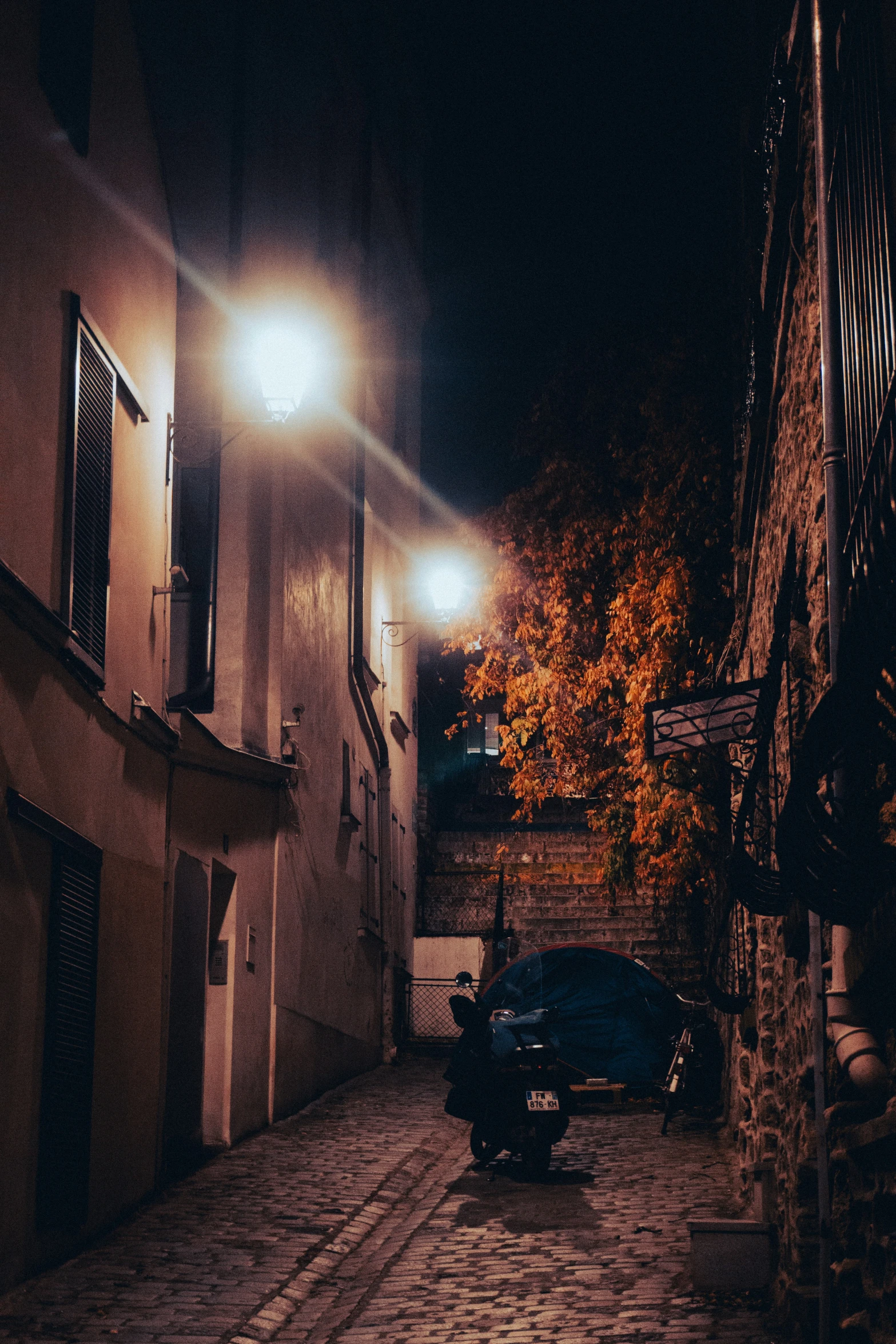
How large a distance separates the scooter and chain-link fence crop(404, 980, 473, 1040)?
10835 mm

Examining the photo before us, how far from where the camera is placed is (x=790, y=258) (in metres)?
7.99

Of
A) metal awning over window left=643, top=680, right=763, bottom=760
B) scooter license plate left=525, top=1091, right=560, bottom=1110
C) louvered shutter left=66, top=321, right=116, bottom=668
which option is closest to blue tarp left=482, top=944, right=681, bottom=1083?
scooter license plate left=525, top=1091, right=560, bottom=1110

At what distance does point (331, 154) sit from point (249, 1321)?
1639 centimetres

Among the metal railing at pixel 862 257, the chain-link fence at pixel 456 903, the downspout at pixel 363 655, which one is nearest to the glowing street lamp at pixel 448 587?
the downspout at pixel 363 655

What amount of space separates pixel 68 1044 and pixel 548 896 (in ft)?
57.0

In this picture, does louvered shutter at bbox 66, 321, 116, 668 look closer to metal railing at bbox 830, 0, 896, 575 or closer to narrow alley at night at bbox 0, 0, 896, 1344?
narrow alley at night at bbox 0, 0, 896, 1344

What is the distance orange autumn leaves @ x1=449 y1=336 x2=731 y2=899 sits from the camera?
1862 cm

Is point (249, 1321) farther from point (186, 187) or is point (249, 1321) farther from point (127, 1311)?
point (186, 187)

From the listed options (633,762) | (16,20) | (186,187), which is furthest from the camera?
(633,762)

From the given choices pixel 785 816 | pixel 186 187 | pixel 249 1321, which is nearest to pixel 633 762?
pixel 186 187

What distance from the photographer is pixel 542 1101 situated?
12.8m

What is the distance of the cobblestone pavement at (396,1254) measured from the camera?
Result: 7.76 metres

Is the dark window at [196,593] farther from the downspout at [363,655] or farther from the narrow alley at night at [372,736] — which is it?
the downspout at [363,655]

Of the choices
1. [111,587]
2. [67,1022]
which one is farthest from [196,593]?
[67,1022]
